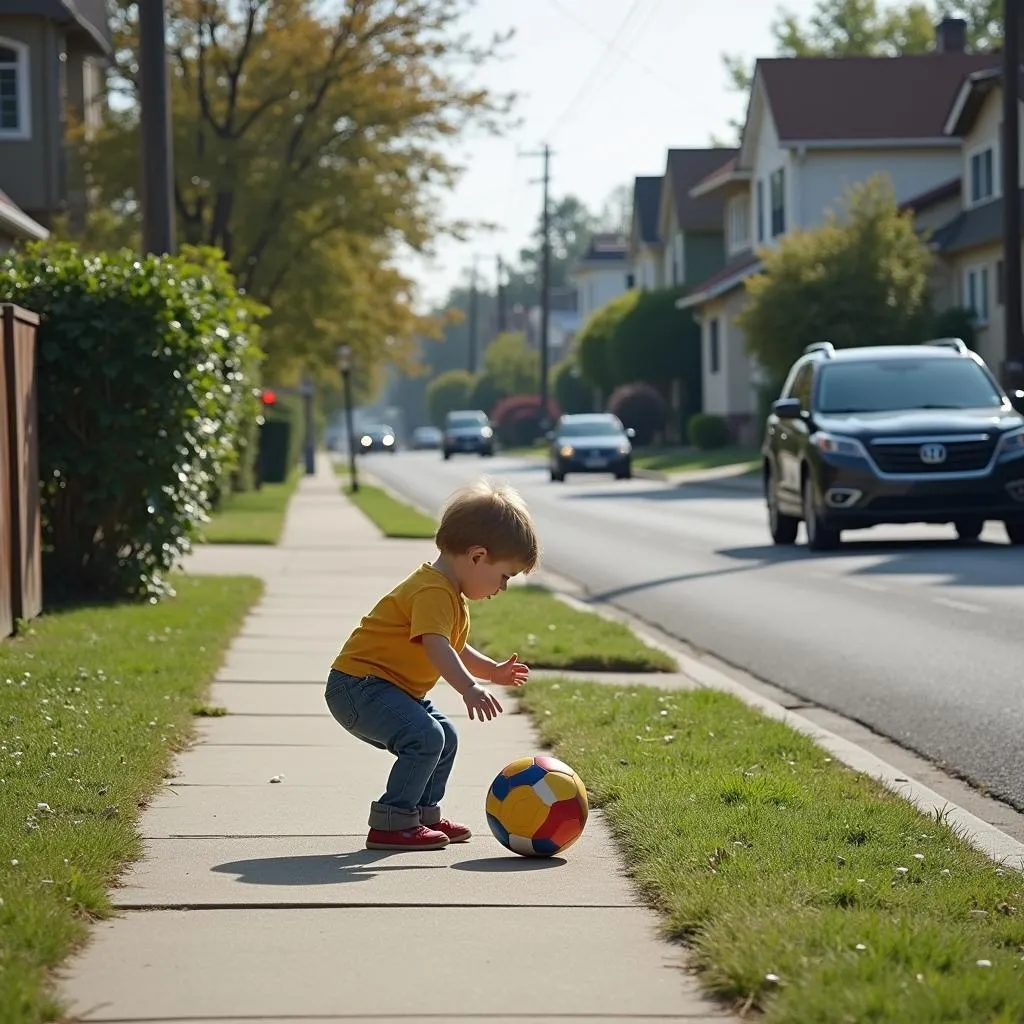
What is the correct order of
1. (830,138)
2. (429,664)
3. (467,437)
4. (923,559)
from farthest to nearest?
(467,437) < (830,138) < (923,559) < (429,664)

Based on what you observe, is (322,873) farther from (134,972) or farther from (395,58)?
(395,58)

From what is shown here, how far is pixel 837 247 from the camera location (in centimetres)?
4303

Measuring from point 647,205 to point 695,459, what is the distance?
3083cm

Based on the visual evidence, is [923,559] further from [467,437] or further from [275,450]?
[467,437]

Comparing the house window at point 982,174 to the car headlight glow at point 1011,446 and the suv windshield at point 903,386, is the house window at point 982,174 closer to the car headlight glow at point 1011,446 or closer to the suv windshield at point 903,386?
the suv windshield at point 903,386

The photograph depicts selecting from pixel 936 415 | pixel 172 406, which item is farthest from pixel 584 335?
pixel 172 406

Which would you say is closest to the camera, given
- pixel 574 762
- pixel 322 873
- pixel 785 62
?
pixel 322 873

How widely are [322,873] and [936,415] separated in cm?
1523

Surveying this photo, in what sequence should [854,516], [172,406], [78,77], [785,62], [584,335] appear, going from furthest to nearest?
[584,335] → [785,62] → [78,77] → [854,516] → [172,406]

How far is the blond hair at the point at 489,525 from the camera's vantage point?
6488 millimetres

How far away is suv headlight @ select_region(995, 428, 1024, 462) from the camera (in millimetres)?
19828

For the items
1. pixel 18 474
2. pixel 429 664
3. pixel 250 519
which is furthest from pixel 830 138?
pixel 429 664

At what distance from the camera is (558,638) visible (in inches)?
508

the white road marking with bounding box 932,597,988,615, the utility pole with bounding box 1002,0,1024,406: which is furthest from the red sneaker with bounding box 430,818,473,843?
the utility pole with bounding box 1002,0,1024,406
